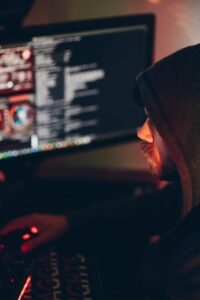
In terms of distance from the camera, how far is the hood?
925 millimetres

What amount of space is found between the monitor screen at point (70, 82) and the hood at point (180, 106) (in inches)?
15.5

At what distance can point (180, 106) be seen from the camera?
0.93m

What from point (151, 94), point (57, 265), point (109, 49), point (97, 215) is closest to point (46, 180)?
point (97, 215)

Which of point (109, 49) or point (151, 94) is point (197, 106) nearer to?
point (151, 94)

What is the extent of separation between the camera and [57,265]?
1084 mm

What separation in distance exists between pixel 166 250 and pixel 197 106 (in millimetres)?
400

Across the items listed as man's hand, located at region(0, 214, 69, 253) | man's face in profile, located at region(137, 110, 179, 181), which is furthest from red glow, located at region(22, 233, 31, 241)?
man's face in profile, located at region(137, 110, 179, 181)

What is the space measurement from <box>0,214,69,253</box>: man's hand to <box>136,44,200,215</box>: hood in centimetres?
39

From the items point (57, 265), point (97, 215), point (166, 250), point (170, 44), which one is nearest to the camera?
point (57, 265)

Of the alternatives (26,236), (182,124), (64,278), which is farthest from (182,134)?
(26,236)

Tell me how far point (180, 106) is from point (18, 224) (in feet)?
1.56

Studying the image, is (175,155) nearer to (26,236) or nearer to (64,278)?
(64,278)

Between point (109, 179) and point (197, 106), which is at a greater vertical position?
point (197, 106)

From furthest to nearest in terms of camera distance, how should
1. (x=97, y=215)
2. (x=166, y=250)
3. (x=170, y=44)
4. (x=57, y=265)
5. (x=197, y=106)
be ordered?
(x=170, y=44)
(x=97, y=215)
(x=166, y=250)
(x=57, y=265)
(x=197, y=106)
